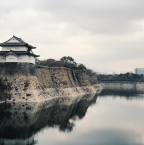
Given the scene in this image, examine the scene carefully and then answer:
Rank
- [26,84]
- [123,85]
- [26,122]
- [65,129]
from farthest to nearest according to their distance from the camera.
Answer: [123,85] < [26,84] < [26,122] < [65,129]

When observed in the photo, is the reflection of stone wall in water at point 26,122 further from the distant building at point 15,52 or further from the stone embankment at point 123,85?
the stone embankment at point 123,85

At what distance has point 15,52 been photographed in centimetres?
3784

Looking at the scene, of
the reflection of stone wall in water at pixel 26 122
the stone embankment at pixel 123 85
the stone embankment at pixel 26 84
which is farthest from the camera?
the stone embankment at pixel 123 85

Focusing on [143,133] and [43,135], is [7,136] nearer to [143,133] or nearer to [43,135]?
[43,135]

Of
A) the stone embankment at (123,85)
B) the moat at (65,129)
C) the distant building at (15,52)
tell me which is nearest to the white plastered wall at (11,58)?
the distant building at (15,52)

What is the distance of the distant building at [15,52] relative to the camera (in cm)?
3750

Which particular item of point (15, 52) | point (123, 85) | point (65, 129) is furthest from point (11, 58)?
point (123, 85)

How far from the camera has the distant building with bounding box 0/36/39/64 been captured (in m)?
37.5

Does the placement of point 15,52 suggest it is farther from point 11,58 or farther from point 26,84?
point 26,84

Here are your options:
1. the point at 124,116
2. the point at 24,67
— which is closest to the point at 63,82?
the point at 24,67

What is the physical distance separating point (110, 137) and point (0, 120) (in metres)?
9.68

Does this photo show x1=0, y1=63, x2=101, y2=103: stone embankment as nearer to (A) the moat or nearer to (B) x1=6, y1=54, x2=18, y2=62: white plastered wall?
(B) x1=6, y1=54, x2=18, y2=62: white plastered wall

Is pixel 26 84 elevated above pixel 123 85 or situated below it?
above

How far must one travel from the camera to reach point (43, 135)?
17734 mm
